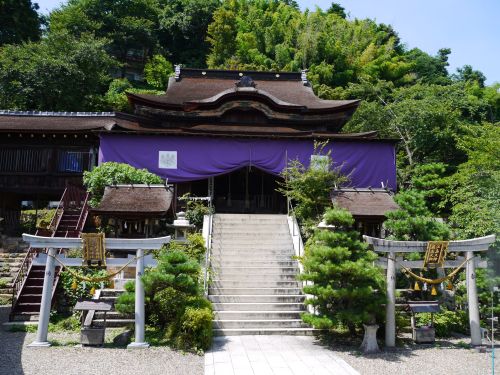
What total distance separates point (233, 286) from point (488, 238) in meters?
6.53

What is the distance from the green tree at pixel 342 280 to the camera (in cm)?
934

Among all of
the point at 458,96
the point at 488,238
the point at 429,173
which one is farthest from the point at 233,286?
the point at 458,96

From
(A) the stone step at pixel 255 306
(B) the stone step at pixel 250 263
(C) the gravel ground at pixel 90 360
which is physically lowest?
(C) the gravel ground at pixel 90 360

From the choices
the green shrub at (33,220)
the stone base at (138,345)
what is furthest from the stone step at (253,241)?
the green shrub at (33,220)

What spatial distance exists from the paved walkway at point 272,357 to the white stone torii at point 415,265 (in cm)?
163

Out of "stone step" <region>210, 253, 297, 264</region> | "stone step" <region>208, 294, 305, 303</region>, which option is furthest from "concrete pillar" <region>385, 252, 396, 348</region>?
"stone step" <region>210, 253, 297, 264</region>

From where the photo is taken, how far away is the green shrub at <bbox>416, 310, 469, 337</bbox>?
36.2 ft

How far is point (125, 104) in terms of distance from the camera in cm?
3328

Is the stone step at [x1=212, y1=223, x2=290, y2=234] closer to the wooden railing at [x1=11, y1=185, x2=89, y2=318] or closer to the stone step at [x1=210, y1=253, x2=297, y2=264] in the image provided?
the stone step at [x1=210, y1=253, x2=297, y2=264]

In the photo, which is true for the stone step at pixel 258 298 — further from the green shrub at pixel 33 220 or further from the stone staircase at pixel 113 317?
the green shrub at pixel 33 220

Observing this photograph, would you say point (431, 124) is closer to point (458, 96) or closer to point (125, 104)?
point (458, 96)

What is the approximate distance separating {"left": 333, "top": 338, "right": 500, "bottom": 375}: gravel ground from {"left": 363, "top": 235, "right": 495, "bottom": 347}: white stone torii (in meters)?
0.45

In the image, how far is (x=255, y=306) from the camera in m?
11.4

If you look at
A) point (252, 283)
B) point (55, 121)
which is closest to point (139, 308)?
point (252, 283)
